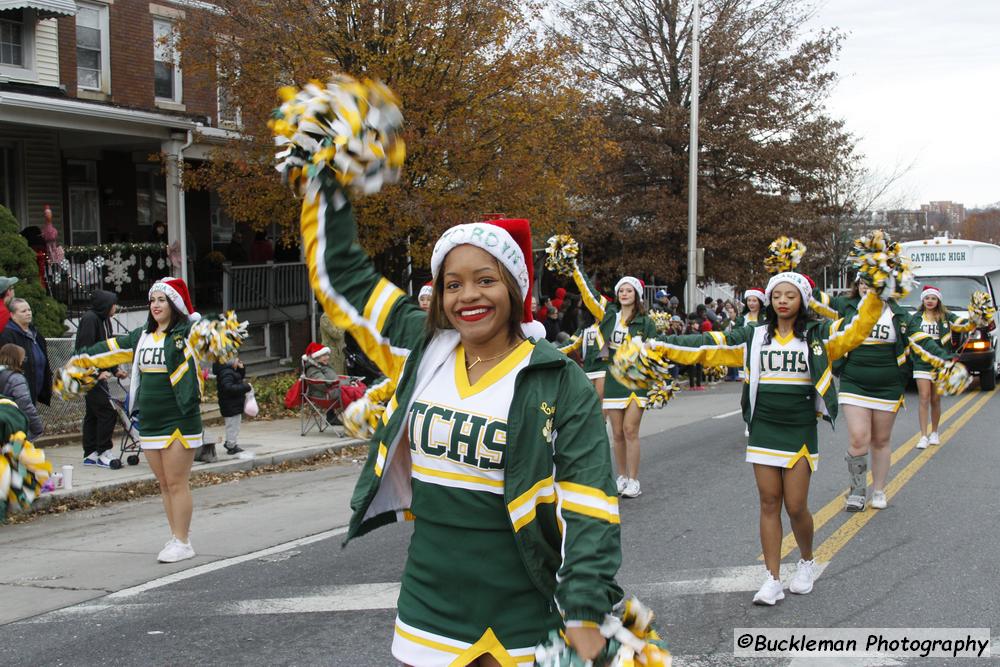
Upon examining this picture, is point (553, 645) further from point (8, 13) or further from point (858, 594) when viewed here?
point (8, 13)

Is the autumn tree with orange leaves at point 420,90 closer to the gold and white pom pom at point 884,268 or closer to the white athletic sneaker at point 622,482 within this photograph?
the white athletic sneaker at point 622,482

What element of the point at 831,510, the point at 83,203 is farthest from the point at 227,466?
the point at 83,203

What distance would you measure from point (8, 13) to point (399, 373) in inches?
680

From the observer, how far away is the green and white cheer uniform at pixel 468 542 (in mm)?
2877

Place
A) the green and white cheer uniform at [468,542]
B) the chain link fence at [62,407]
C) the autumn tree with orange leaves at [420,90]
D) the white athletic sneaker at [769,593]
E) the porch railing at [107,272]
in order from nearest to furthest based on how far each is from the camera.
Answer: the green and white cheer uniform at [468,542]
the white athletic sneaker at [769,593]
the chain link fence at [62,407]
the autumn tree with orange leaves at [420,90]
the porch railing at [107,272]

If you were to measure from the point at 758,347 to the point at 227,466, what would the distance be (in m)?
6.91

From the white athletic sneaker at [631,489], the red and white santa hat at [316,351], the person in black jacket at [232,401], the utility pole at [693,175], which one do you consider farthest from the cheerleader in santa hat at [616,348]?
the utility pole at [693,175]

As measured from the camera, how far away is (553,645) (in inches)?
104

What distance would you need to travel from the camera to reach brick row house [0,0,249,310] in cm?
1697

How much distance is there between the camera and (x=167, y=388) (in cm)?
715

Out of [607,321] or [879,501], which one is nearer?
[879,501]

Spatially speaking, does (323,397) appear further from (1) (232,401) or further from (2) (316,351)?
(1) (232,401)

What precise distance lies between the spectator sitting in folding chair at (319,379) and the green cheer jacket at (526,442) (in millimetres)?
10420

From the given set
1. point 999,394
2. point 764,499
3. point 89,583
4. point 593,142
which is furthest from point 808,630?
point 999,394
